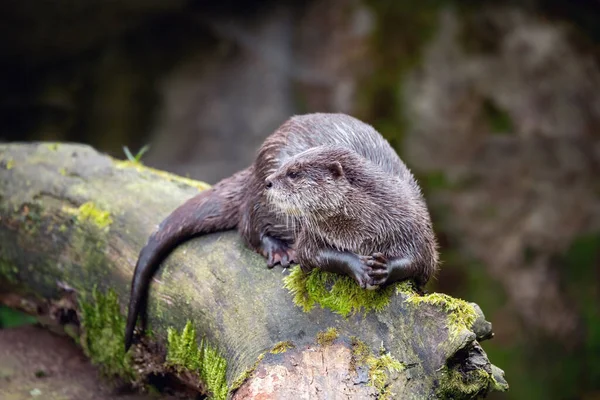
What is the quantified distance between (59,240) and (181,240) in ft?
2.12

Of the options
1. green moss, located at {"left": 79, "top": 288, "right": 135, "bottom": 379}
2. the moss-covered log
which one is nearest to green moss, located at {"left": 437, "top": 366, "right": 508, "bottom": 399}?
the moss-covered log

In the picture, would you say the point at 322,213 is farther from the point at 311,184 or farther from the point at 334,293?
the point at 334,293

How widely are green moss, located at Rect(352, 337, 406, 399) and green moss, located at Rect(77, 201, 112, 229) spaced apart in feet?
4.36

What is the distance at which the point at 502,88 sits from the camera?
17.6 ft

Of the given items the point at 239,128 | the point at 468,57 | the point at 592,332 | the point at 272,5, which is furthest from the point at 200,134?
the point at 592,332

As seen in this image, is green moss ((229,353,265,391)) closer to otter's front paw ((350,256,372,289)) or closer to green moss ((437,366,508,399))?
otter's front paw ((350,256,372,289))

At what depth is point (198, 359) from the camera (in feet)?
7.81

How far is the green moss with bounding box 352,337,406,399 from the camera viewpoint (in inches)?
73.5

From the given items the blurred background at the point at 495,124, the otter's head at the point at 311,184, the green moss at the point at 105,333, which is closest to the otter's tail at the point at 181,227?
the green moss at the point at 105,333

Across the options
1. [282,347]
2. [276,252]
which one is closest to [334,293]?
[282,347]

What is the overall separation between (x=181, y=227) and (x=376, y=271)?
91 centimetres

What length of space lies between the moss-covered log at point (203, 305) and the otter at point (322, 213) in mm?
70

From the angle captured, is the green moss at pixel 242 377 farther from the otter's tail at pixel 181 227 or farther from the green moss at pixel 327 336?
the otter's tail at pixel 181 227

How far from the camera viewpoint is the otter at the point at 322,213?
216 cm
